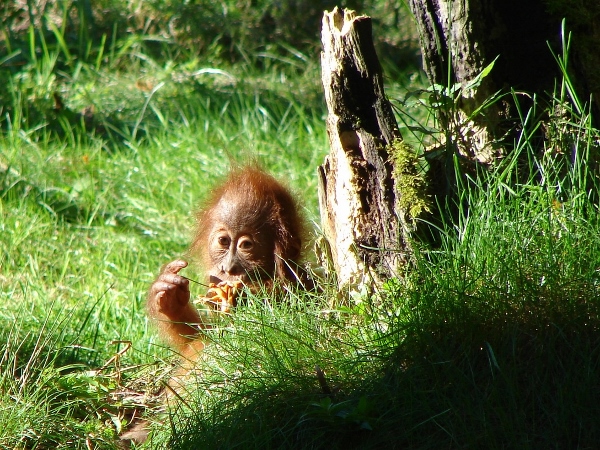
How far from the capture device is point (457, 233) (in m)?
3.65

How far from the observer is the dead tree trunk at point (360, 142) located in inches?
145

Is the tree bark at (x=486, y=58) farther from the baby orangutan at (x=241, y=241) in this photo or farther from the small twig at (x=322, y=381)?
the small twig at (x=322, y=381)

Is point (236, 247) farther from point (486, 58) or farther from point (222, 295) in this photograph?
point (486, 58)

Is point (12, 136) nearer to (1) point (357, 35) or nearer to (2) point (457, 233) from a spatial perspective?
(1) point (357, 35)

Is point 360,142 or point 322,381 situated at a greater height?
point 360,142

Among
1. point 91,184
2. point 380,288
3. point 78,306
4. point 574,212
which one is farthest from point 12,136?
point 574,212

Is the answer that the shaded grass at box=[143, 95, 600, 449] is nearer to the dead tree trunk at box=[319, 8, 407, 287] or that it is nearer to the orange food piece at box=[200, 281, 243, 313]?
the dead tree trunk at box=[319, 8, 407, 287]

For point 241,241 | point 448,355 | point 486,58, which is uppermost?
point 486,58

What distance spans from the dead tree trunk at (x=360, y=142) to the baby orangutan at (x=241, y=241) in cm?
55

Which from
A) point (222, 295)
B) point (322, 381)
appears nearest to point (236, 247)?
point (222, 295)

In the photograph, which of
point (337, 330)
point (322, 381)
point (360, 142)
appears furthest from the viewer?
point (360, 142)

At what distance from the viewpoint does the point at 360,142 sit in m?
3.78

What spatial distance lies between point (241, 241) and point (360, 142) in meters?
1.05

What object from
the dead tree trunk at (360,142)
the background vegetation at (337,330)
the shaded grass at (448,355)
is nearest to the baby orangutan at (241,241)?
the background vegetation at (337,330)
